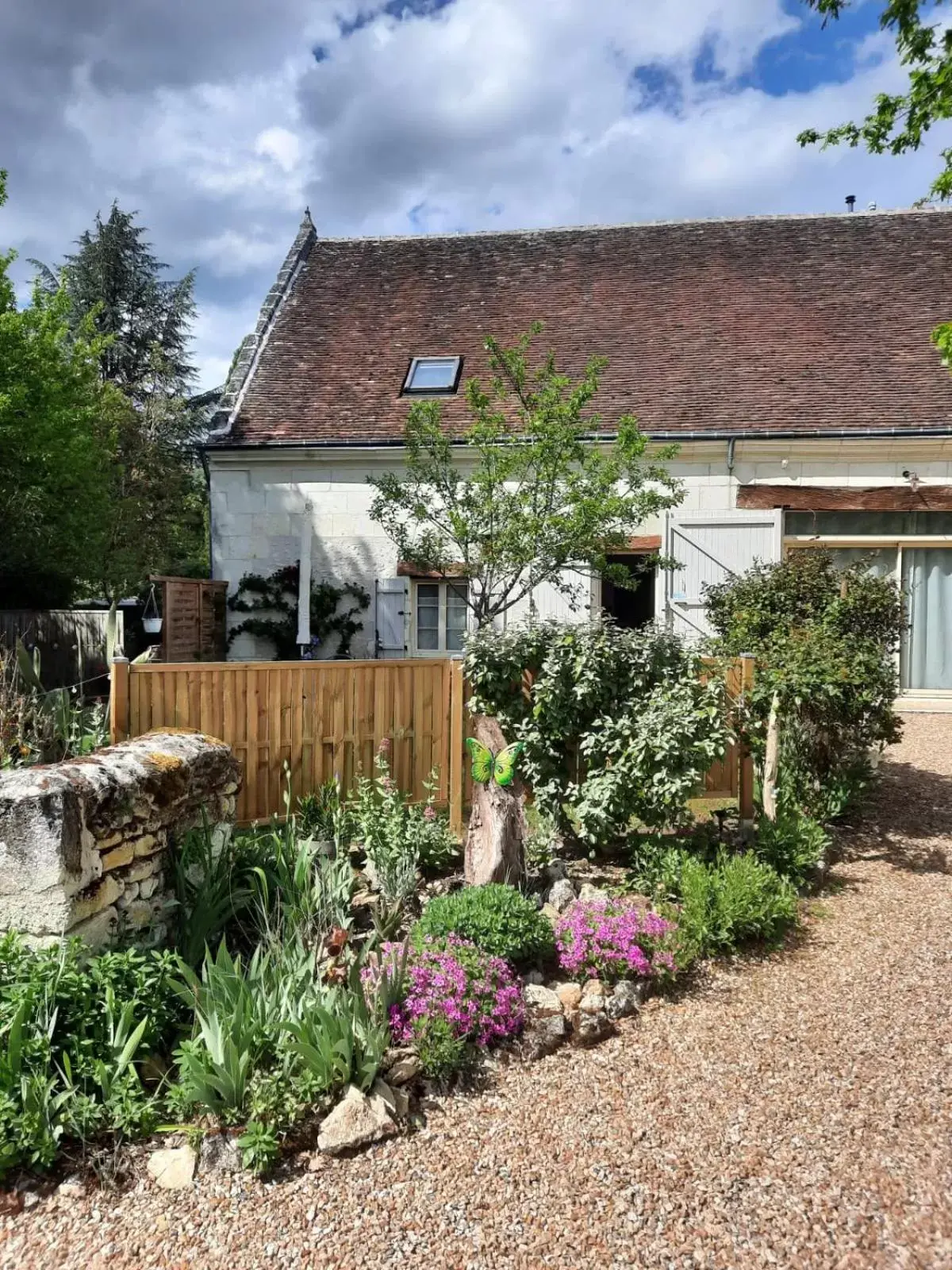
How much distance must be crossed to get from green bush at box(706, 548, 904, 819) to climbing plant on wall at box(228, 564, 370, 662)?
19.2ft

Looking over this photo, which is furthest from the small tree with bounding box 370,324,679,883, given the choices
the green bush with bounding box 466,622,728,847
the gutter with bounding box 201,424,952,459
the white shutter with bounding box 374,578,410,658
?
the green bush with bounding box 466,622,728,847

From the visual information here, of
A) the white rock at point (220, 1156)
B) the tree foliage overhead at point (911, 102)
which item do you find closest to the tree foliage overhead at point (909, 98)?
the tree foliage overhead at point (911, 102)

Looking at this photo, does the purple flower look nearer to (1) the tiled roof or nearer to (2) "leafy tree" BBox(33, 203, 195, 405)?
(1) the tiled roof

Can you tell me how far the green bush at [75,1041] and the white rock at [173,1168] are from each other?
12 cm

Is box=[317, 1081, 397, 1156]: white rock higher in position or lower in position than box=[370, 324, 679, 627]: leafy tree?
lower

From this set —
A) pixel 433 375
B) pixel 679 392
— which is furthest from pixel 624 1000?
pixel 433 375

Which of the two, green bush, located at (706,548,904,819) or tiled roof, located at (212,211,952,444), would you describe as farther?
tiled roof, located at (212,211,952,444)

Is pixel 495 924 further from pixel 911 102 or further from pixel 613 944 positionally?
pixel 911 102

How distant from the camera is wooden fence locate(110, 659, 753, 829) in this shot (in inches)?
205

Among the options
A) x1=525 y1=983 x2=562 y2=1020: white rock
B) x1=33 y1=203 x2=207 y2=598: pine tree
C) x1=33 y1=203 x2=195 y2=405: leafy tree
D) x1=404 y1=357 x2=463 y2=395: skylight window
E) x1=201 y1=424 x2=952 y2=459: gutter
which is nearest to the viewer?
x1=525 y1=983 x2=562 y2=1020: white rock

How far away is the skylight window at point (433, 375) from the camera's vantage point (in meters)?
11.8

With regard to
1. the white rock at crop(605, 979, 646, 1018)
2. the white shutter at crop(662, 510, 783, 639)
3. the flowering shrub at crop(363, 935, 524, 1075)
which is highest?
the white shutter at crop(662, 510, 783, 639)

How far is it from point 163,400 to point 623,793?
2131 centimetres

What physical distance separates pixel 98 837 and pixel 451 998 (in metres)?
1.55
